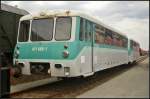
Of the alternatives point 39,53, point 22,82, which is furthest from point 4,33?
point 39,53

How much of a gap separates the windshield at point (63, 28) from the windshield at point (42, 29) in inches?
10.7

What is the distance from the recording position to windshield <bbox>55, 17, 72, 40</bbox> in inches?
512

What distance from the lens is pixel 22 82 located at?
16438 mm

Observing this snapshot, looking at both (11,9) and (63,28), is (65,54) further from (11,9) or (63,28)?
(11,9)

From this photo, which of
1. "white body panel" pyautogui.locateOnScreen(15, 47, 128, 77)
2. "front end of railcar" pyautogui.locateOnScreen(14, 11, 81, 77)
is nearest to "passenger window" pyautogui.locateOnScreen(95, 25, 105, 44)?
"white body panel" pyautogui.locateOnScreen(15, 47, 128, 77)

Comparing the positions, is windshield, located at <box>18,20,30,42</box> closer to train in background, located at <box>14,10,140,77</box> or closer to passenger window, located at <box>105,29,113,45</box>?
train in background, located at <box>14,10,140,77</box>

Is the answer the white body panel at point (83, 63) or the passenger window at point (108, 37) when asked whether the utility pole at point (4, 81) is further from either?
the passenger window at point (108, 37)

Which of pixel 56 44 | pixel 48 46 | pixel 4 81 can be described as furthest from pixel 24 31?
pixel 4 81

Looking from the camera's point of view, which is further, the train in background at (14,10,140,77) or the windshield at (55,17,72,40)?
the windshield at (55,17,72,40)

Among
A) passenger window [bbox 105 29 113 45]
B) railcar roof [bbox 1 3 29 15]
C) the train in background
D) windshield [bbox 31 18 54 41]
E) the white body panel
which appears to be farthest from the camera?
passenger window [bbox 105 29 113 45]

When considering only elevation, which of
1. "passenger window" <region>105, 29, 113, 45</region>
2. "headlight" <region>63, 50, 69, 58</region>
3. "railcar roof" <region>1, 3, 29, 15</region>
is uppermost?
"railcar roof" <region>1, 3, 29, 15</region>

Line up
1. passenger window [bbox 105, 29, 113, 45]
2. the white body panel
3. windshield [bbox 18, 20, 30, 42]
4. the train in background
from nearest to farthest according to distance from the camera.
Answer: the white body panel < the train in background < windshield [bbox 18, 20, 30, 42] < passenger window [bbox 105, 29, 113, 45]

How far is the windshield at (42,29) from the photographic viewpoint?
13.4 meters

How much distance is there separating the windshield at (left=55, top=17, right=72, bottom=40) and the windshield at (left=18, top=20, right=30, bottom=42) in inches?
56.9
